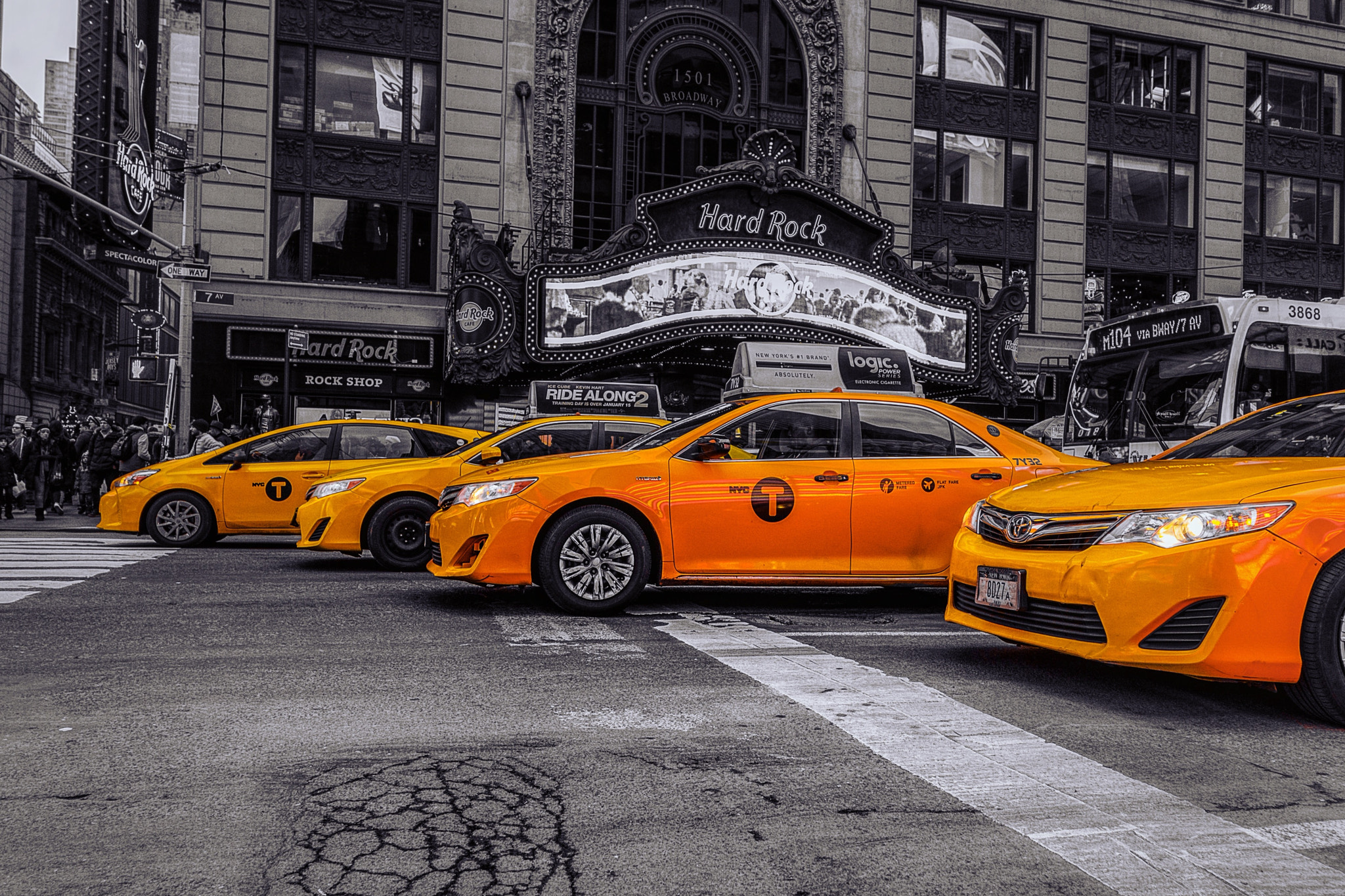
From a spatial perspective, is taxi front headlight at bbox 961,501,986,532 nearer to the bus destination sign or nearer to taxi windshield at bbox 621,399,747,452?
taxi windshield at bbox 621,399,747,452

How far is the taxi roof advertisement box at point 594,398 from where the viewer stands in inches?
699

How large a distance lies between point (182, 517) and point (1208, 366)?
1256 cm

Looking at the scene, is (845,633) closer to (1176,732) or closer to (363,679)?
(1176,732)

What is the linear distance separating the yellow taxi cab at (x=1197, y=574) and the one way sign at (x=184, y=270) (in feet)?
55.2

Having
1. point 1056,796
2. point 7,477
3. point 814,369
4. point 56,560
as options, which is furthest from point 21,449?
→ point 1056,796

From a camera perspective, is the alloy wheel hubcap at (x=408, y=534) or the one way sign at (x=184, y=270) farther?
the one way sign at (x=184, y=270)

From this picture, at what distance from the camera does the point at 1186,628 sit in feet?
15.4

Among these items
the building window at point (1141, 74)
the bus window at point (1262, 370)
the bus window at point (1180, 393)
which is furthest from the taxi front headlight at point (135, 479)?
the building window at point (1141, 74)

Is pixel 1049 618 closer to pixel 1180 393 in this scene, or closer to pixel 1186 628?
pixel 1186 628

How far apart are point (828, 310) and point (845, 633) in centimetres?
1663

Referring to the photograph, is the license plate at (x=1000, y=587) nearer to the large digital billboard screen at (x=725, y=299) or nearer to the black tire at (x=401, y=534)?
the black tire at (x=401, y=534)

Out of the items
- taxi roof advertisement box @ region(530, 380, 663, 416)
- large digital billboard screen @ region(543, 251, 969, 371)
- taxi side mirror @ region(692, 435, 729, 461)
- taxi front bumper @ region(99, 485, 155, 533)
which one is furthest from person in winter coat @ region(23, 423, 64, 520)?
taxi side mirror @ region(692, 435, 729, 461)

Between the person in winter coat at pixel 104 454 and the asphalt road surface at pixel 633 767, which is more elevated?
the person in winter coat at pixel 104 454

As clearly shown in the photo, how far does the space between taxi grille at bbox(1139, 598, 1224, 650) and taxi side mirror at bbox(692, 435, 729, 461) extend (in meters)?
3.39
